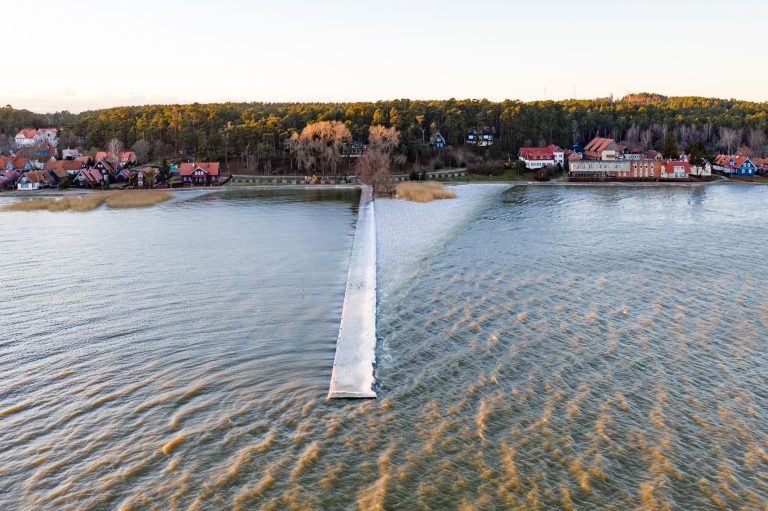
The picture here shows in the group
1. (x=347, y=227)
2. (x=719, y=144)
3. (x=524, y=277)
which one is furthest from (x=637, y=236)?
(x=719, y=144)

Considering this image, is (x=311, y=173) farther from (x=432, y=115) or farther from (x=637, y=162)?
(x=637, y=162)

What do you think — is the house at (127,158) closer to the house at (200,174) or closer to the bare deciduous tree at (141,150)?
the bare deciduous tree at (141,150)

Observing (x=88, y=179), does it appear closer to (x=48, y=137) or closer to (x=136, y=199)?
(x=136, y=199)

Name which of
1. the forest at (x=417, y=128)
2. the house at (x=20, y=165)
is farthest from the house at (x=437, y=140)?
the house at (x=20, y=165)

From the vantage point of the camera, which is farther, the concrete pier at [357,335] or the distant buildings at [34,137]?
the distant buildings at [34,137]

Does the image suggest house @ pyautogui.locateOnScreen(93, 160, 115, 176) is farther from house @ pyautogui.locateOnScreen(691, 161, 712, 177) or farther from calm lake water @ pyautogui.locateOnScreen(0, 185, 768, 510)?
house @ pyautogui.locateOnScreen(691, 161, 712, 177)
